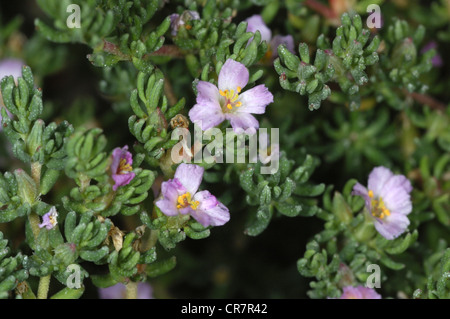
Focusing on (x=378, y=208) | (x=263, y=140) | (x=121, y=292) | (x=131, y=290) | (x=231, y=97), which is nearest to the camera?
(x=231, y=97)

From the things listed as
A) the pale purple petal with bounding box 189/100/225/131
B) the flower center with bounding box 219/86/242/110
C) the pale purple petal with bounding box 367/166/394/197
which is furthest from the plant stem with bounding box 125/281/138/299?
the pale purple petal with bounding box 367/166/394/197

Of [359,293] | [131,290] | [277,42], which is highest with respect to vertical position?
[277,42]

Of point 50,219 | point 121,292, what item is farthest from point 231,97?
point 121,292

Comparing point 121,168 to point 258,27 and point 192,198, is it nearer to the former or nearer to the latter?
point 192,198

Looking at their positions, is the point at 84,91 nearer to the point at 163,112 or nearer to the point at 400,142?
the point at 163,112

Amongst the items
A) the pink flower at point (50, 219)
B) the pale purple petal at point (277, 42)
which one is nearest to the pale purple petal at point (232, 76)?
the pale purple petal at point (277, 42)

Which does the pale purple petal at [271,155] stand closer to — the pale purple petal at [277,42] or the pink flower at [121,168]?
the pale purple petal at [277,42]
